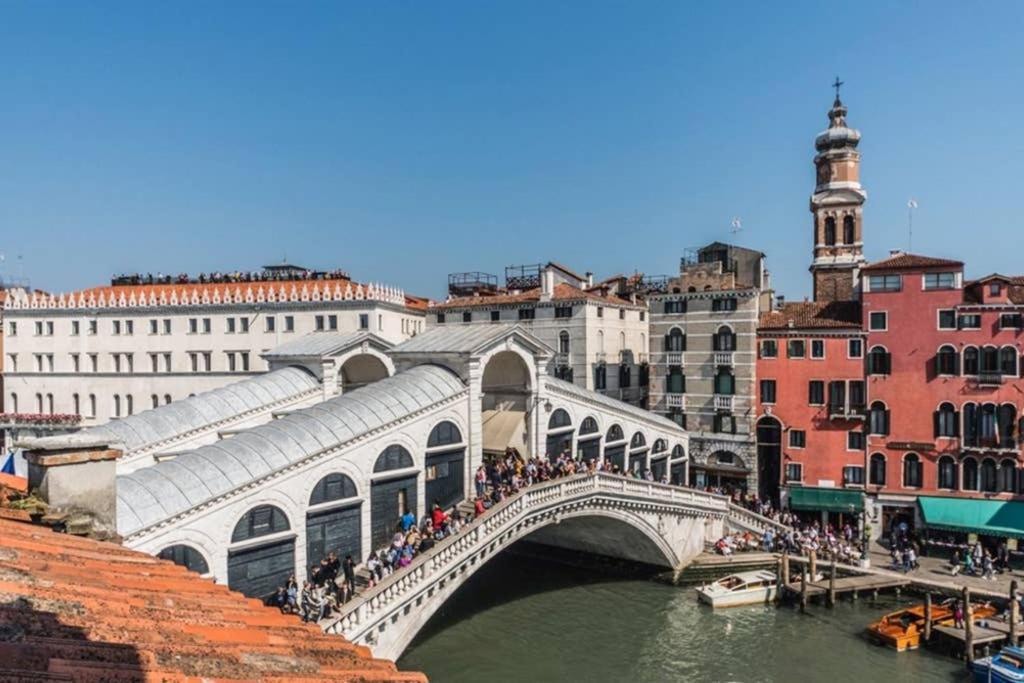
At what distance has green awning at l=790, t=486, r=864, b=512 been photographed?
37.8 metres

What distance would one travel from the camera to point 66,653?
4371mm

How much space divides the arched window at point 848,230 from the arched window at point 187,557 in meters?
41.2

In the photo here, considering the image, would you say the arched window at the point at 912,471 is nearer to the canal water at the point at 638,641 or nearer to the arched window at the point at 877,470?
the arched window at the point at 877,470

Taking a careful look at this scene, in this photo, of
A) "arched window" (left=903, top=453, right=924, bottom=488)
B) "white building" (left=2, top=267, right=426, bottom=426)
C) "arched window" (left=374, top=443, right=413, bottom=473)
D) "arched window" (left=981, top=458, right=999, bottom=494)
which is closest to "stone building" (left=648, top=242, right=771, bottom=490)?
"arched window" (left=903, top=453, right=924, bottom=488)

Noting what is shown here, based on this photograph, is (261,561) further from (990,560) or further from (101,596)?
(990,560)

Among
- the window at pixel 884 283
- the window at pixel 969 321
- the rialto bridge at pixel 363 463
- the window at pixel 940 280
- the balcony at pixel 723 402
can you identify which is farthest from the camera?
the balcony at pixel 723 402

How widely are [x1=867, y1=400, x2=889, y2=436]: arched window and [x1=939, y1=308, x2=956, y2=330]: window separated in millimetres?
4997

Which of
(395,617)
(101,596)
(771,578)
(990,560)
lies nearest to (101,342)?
(395,617)

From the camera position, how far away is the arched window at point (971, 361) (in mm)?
35250

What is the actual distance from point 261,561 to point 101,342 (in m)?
36.0

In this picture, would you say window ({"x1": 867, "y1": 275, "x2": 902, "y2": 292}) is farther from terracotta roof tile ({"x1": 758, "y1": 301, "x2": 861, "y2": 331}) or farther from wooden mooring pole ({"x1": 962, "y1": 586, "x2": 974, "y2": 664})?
wooden mooring pole ({"x1": 962, "y1": 586, "x2": 974, "y2": 664})

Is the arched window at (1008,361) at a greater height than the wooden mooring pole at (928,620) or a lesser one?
greater

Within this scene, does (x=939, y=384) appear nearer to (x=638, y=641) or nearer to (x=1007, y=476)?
(x=1007, y=476)

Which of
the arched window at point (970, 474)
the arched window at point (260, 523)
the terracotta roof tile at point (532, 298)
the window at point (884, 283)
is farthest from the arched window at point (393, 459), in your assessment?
the arched window at point (970, 474)
